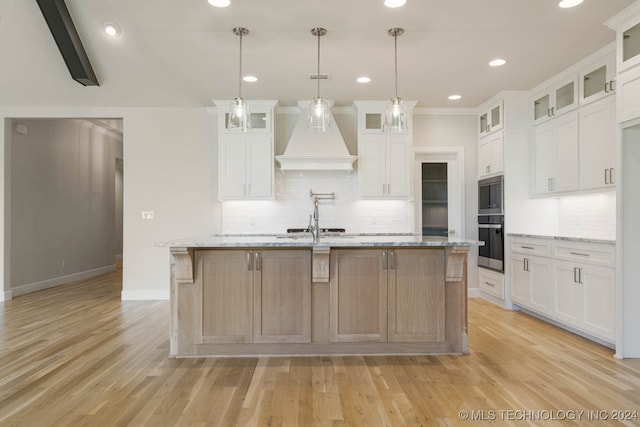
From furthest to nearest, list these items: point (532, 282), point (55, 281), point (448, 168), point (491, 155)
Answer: point (55, 281) < point (448, 168) < point (491, 155) < point (532, 282)

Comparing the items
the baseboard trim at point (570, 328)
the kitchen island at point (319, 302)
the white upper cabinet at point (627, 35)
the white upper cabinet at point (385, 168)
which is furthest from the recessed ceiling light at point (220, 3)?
the baseboard trim at point (570, 328)

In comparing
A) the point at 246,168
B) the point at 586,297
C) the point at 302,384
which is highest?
the point at 246,168

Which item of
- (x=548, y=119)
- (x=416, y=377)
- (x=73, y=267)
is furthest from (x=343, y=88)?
(x=73, y=267)

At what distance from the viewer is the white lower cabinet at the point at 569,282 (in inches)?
133

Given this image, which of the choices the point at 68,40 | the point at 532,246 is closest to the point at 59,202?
the point at 68,40

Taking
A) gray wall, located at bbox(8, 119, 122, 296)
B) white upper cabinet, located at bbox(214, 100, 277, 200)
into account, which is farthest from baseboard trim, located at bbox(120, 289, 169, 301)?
gray wall, located at bbox(8, 119, 122, 296)

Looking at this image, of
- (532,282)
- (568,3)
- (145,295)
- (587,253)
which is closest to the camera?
(568,3)

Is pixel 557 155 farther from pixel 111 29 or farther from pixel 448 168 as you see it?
pixel 111 29

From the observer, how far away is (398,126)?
3.41 m

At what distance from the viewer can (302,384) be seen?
107 inches

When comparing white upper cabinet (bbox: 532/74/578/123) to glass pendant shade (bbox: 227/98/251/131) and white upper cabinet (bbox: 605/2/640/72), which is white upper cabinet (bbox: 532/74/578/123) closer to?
white upper cabinet (bbox: 605/2/640/72)

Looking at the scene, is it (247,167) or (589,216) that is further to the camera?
(247,167)

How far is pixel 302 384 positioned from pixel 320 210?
11.0 ft

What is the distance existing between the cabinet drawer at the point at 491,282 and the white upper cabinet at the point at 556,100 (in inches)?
77.6
